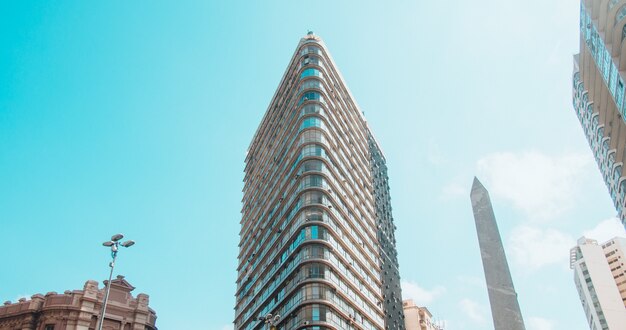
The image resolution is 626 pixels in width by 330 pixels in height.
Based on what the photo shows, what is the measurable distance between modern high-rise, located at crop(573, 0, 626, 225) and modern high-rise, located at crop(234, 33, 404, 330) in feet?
98.5

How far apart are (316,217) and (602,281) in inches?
4674

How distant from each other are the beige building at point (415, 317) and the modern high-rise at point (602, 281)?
64.2 m

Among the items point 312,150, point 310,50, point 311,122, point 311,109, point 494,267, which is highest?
point 310,50

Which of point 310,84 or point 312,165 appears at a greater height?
point 310,84

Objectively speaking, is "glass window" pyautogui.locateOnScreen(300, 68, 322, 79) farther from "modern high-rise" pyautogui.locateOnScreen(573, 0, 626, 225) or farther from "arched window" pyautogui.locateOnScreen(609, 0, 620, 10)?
"arched window" pyautogui.locateOnScreen(609, 0, 620, 10)

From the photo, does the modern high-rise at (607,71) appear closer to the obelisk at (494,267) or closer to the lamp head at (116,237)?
the obelisk at (494,267)

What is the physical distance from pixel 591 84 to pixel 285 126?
39.5 metres

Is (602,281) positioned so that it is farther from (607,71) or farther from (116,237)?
(116,237)

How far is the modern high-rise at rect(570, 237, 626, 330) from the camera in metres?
128

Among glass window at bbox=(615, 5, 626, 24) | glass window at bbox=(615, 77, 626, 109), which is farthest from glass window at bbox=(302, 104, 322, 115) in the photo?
glass window at bbox=(615, 5, 626, 24)

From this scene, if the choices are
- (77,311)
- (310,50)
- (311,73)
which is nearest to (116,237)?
(77,311)

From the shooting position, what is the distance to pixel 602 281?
443 ft

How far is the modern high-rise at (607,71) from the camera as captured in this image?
143 ft

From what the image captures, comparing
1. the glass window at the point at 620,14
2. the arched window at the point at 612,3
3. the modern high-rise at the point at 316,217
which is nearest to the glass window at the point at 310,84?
the modern high-rise at the point at 316,217
